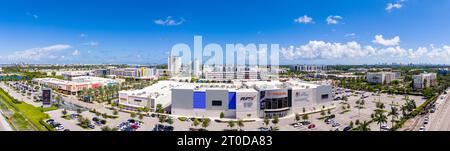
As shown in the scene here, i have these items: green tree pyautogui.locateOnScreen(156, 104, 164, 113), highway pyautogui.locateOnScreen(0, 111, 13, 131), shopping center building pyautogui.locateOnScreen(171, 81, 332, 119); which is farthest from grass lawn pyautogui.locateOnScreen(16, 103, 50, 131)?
shopping center building pyautogui.locateOnScreen(171, 81, 332, 119)

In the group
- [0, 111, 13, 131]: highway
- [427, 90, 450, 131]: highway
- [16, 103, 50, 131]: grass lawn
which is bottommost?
[427, 90, 450, 131]: highway

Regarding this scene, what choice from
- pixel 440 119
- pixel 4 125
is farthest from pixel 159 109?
pixel 440 119

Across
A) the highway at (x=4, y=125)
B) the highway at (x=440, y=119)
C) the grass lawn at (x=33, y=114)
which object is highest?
the highway at (x=4, y=125)

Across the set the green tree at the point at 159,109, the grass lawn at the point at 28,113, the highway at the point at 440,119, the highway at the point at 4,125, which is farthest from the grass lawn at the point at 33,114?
the highway at the point at 440,119

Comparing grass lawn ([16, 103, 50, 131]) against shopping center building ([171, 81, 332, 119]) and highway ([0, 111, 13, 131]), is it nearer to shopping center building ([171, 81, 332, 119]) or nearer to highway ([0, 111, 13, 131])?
highway ([0, 111, 13, 131])

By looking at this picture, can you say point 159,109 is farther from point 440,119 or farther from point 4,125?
point 440,119

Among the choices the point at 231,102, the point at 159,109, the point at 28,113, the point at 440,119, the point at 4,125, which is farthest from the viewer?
the point at 159,109

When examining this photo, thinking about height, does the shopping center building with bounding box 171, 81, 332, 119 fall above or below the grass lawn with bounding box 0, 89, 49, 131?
above

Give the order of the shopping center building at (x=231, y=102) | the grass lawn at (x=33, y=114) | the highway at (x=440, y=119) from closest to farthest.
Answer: the highway at (x=440, y=119) → the grass lawn at (x=33, y=114) → the shopping center building at (x=231, y=102)

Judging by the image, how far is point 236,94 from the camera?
840 centimetres

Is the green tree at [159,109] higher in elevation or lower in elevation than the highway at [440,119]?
higher

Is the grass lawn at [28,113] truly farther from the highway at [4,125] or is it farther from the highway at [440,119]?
the highway at [440,119]
